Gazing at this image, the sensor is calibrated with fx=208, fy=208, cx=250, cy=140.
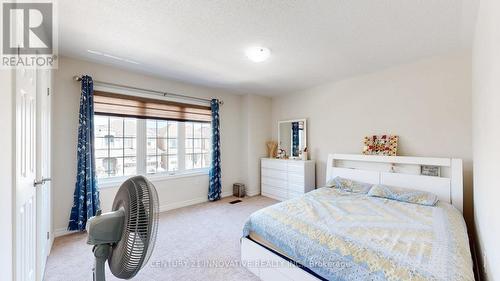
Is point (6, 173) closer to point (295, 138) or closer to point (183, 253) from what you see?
point (183, 253)

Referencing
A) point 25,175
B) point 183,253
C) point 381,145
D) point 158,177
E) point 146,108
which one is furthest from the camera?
point 158,177

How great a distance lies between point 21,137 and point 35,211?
0.77m

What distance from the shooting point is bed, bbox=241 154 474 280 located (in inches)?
50.4

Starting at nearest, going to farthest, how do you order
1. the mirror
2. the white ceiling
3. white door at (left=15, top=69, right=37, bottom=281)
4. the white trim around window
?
white door at (left=15, top=69, right=37, bottom=281), the white ceiling, the white trim around window, the mirror

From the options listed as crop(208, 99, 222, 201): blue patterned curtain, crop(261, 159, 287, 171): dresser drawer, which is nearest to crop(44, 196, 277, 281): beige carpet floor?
crop(208, 99, 222, 201): blue patterned curtain

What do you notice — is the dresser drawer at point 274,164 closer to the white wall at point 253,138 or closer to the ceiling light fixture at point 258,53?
the white wall at point 253,138

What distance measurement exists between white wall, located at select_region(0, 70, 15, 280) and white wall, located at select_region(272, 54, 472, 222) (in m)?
3.81

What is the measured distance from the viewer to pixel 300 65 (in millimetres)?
2949

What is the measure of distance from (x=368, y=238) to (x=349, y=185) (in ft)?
5.01

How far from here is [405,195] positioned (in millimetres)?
2461

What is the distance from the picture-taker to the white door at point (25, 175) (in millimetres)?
1090

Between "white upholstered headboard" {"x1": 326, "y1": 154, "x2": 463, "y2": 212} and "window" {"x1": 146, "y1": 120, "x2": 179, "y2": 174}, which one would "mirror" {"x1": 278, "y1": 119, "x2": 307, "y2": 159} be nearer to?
"white upholstered headboard" {"x1": 326, "y1": 154, "x2": 463, "y2": 212}

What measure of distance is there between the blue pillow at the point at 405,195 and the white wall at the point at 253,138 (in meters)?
2.43

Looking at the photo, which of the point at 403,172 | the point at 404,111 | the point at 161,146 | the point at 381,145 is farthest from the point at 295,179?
the point at 161,146
